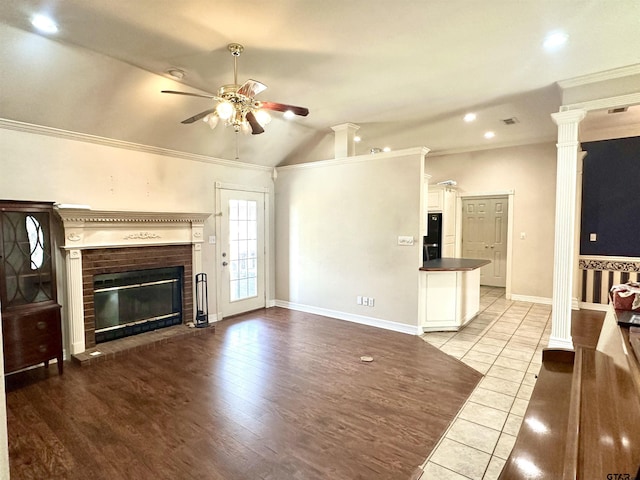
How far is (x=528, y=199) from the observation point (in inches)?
250

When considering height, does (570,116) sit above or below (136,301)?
above

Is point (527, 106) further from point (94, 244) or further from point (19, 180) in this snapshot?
point (19, 180)

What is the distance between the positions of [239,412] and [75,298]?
2.43 metres

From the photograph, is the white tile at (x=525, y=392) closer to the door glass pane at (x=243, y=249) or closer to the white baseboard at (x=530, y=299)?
the white baseboard at (x=530, y=299)

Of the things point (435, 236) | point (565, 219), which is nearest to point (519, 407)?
point (565, 219)

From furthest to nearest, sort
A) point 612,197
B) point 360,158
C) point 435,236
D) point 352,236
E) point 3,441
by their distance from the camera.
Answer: point 435,236 < point 612,197 < point 352,236 < point 360,158 < point 3,441

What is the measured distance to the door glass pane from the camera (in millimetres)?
5551

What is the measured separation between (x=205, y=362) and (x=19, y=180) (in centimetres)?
268

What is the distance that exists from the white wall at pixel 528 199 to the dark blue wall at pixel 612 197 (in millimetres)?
504

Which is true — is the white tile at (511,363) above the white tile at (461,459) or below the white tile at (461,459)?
above

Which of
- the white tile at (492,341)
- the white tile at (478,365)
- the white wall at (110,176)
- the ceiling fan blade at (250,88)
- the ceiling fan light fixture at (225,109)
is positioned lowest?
the white tile at (478,365)

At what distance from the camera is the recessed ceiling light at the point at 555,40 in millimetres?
2801

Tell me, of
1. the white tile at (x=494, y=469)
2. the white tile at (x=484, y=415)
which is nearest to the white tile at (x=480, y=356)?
the white tile at (x=484, y=415)

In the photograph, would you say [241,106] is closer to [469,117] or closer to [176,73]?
[176,73]
